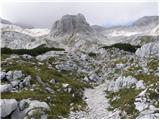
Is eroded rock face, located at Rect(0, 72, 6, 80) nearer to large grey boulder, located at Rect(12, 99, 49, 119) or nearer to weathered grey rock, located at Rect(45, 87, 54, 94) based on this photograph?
weathered grey rock, located at Rect(45, 87, 54, 94)

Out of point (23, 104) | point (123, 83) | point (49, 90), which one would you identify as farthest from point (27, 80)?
point (123, 83)

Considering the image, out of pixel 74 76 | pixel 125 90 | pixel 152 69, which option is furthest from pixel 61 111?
pixel 74 76

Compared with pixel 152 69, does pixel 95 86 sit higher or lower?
lower

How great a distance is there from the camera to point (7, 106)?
92.4 feet

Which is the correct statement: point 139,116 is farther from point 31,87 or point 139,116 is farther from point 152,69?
point 152,69

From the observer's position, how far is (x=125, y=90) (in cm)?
3862

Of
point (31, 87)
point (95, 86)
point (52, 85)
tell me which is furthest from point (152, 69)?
point (31, 87)

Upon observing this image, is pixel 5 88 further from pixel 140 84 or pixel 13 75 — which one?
pixel 140 84

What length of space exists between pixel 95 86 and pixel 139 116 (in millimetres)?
27089

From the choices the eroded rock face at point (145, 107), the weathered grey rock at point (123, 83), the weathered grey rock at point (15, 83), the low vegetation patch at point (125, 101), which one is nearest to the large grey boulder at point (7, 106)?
the weathered grey rock at point (15, 83)

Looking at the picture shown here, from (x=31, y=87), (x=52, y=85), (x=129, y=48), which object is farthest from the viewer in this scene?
(x=129, y=48)

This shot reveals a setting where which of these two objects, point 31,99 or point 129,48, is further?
point 129,48

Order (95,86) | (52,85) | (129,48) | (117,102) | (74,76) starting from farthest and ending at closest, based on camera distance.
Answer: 1. (129,48)
2. (74,76)
3. (95,86)
4. (52,85)
5. (117,102)

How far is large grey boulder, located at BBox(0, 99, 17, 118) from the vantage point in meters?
27.2
